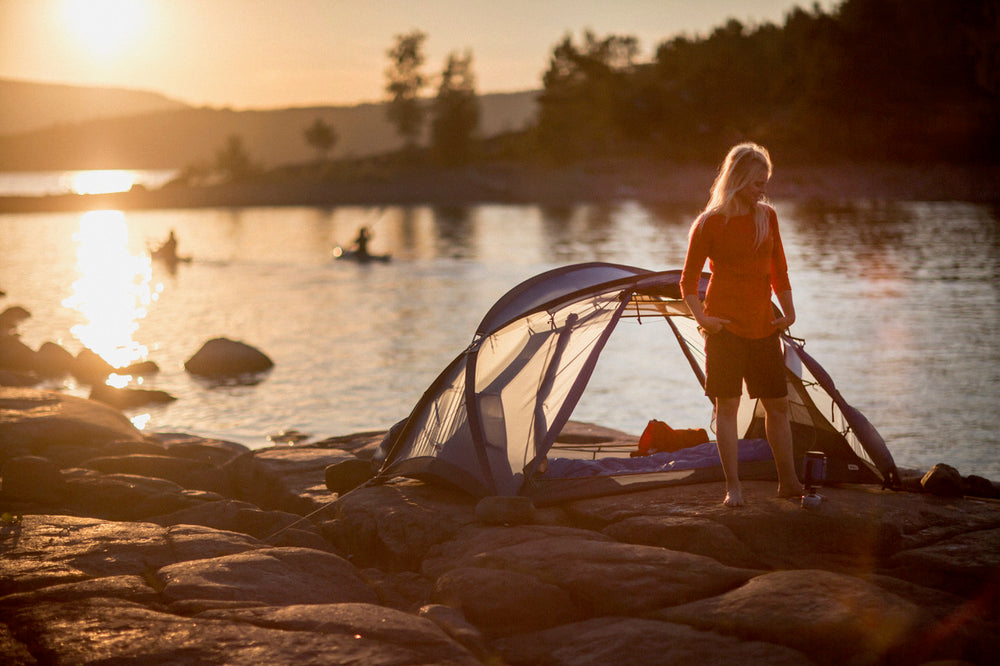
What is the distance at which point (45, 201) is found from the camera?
115 m

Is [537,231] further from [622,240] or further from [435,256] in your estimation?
[435,256]

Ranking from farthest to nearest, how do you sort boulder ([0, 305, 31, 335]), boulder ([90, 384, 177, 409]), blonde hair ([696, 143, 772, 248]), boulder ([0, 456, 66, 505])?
1. boulder ([0, 305, 31, 335])
2. boulder ([90, 384, 177, 409])
3. boulder ([0, 456, 66, 505])
4. blonde hair ([696, 143, 772, 248])

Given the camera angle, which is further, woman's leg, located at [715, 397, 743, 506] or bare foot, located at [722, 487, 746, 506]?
bare foot, located at [722, 487, 746, 506]

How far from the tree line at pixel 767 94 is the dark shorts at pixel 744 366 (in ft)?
267

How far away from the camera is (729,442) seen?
702 cm

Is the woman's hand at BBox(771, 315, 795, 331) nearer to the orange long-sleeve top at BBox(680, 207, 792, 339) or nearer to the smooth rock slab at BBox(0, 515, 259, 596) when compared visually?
the orange long-sleeve top at BBox(680, 207, 792, 339)

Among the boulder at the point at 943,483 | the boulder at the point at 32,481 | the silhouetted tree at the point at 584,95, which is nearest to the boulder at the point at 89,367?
the boulder at the point at 32,481

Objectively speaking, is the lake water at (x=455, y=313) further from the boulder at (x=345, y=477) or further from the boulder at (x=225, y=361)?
the boulder at (x=345, y=477)

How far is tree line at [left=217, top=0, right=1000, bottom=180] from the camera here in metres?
81.4

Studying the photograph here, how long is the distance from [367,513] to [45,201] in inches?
4772

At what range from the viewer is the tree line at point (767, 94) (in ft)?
267

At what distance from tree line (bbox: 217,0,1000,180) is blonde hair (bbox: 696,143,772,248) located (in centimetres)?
8121

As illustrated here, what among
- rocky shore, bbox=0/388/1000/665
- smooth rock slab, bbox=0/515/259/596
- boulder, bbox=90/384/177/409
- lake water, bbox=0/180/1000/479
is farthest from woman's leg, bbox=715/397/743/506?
boulder, bbox=90/384/177/409

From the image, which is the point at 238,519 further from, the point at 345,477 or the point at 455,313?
the point at 455,313
